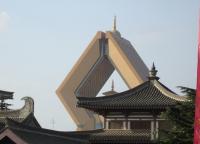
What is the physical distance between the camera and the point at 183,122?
2194cm

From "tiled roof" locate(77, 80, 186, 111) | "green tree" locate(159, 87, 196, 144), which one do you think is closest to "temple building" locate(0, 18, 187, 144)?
"tiled roof" locate(77, 80, 186, 111)

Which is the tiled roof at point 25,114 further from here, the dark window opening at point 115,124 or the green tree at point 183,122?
the green tree at point 183,122

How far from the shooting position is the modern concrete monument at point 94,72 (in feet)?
255

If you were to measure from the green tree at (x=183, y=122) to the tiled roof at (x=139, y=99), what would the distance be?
7397mm

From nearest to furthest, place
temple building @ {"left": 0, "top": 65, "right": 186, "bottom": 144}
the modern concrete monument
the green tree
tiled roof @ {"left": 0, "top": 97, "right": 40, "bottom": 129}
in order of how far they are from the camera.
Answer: the green tree < temple building @ {"left": 0, "top": 65, "right": 186, "bottom": 144} < tiled roof @ {"left": 0, "top": 97, "right": 40, "bottom": 129} < the modern concrete monument

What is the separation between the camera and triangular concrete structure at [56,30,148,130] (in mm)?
77812

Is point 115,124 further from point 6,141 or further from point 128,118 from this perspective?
point 6,141

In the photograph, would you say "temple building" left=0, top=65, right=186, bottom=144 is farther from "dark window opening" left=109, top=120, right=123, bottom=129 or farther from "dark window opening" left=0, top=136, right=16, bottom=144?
"dark window opening" left=0, top=136, right=16, bottom=144

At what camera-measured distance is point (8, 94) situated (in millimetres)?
46406

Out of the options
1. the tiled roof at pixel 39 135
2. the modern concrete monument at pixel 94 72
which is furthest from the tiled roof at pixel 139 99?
the modern concrete monument at pixel 94 72

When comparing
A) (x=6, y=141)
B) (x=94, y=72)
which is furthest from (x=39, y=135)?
(x=94, y=72)

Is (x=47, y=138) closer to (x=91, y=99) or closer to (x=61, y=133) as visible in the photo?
(x=61, y=133)

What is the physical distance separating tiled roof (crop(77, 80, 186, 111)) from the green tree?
7397 mm

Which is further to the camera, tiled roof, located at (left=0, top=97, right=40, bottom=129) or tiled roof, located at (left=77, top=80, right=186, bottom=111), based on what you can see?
tiled roof, located at (left=0, top=97, right=40, bottom=129)
